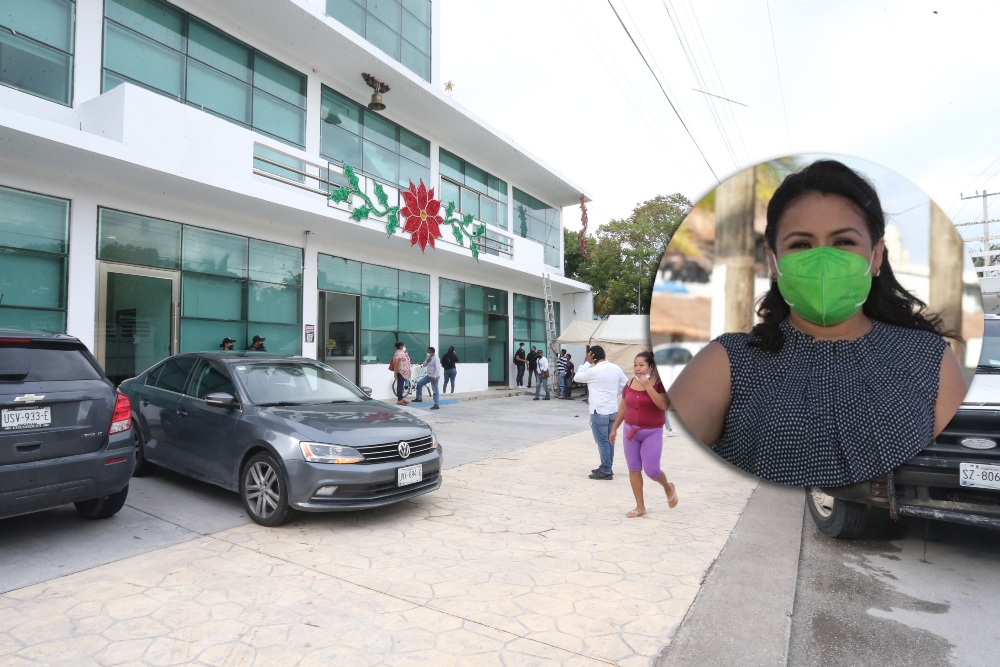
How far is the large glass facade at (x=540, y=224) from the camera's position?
21.5 m

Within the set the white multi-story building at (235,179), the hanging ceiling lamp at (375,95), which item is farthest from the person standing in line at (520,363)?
the hanging ceiling lamp at (375,95)

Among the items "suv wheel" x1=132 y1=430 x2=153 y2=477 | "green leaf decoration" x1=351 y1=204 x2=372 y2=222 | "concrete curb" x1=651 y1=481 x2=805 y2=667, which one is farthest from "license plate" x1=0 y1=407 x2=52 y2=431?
"green leaf decoration" x1=351 y1=204 x2=372 y2=222

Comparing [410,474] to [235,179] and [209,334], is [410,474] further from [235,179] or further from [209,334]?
[209,334]

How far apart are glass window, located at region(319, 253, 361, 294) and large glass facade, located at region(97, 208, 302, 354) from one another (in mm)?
718

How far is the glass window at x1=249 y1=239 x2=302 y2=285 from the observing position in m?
12.0

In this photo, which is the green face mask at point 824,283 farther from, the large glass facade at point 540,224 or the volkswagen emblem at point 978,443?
the large glass facade at point 540,224

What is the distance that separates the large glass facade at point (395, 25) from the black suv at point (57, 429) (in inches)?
420

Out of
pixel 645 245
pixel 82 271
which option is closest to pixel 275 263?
pixel 82 271

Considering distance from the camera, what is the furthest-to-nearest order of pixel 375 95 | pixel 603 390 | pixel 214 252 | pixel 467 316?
1. pixel 467 316
2. pixel 375 95
3. pixel 214 252
4. pixel 603 390

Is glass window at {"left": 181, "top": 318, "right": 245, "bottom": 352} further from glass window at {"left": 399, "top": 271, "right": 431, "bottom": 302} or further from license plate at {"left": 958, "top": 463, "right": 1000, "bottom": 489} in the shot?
license plate at {"left": 958, "top": 463, "right": 1000, "bottom": 489}

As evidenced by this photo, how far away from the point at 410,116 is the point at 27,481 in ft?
43.9

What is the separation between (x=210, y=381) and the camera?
625cm

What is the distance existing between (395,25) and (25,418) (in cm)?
1352

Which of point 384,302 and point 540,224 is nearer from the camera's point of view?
point 384,302
